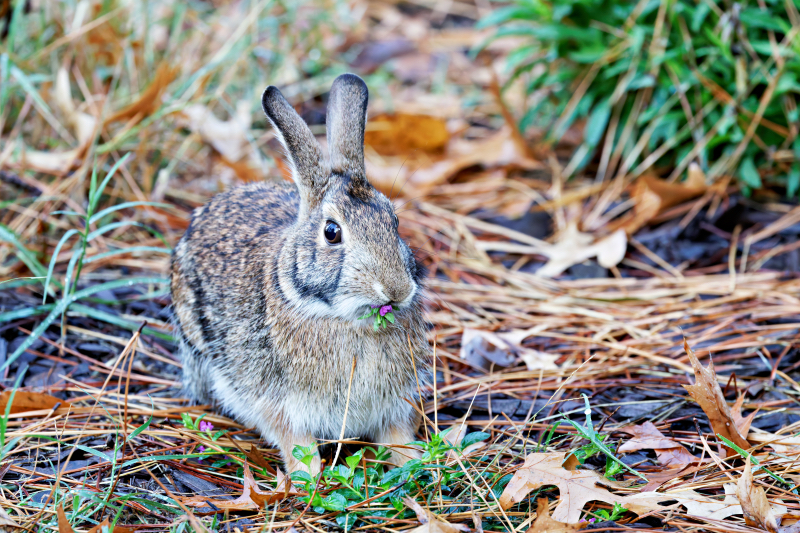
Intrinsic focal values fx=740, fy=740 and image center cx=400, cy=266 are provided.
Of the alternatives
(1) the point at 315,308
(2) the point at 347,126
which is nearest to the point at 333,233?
(1) the point at 315,308

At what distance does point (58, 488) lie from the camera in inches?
114

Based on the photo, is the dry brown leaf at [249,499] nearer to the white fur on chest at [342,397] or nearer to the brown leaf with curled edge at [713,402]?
the white fur on chest at [342,397]

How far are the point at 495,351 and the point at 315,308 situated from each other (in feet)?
4.40

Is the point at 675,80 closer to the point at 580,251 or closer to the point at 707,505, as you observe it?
the point at 580,251

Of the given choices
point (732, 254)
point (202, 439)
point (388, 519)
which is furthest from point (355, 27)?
point (388, 519)

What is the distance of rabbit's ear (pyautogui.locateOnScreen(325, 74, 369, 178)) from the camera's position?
3436mm

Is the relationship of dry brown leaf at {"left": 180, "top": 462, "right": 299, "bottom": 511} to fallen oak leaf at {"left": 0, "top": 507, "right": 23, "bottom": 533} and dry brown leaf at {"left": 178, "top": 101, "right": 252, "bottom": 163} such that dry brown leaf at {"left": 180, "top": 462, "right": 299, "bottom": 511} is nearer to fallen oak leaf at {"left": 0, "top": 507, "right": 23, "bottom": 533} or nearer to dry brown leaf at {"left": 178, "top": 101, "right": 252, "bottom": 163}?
fallen oak leaf at {"left": 0, "top": 507, "right": 23, "bottom": 533}

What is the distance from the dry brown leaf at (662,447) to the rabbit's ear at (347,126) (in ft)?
5.60

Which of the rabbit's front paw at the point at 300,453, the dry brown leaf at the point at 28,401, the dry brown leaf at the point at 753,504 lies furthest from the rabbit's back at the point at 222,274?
the dry brown leaf at the point at 753,504

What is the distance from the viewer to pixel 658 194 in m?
5.08

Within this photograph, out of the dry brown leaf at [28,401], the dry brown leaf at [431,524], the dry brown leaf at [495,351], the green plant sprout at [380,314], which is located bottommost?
the dry brown leaf at [495,351]

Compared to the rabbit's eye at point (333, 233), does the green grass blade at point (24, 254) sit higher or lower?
lower

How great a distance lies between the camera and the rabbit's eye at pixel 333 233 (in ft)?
10.3

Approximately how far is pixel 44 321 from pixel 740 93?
455 centimetres
